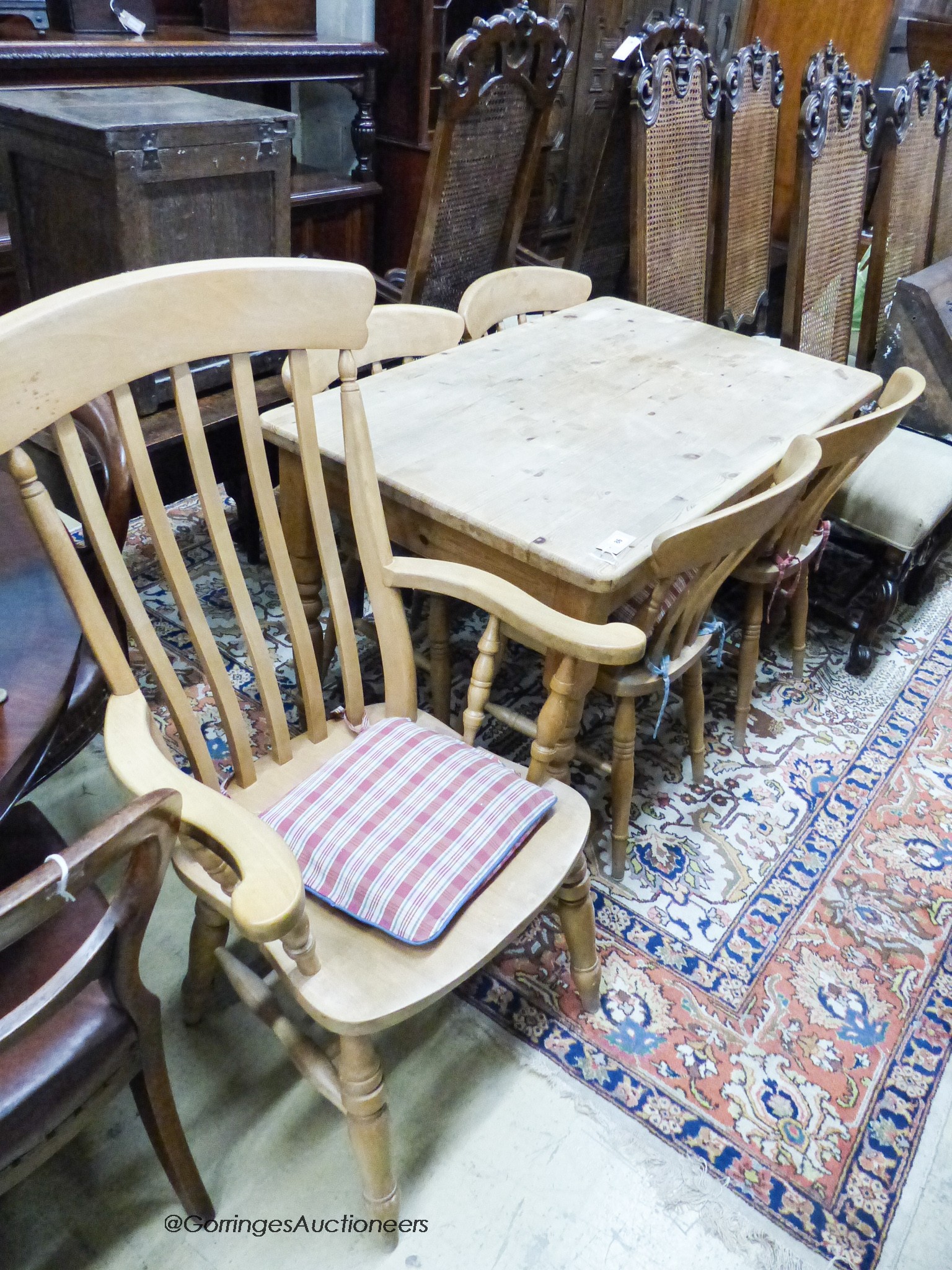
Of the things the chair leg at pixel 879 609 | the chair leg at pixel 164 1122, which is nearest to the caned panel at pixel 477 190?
the chair leg at pixel 879 609

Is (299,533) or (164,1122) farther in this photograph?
(299,533)

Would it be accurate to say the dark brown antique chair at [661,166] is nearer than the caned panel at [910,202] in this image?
Yes

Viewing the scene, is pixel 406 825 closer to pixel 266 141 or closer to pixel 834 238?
pixel 266 141

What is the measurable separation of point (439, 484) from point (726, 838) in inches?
36.6

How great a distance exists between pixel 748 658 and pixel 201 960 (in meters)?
1.21

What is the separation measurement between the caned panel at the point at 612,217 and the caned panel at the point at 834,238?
0.51 meters

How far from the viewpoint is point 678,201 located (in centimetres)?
244

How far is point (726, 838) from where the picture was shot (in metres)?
1.74

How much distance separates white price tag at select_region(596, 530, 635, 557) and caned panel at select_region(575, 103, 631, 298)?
4.70 feet

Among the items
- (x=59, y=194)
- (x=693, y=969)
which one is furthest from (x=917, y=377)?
(x=59, y=194)

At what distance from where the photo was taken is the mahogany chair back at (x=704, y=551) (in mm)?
1122

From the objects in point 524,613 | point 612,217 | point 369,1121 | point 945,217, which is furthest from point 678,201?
point 369,1121

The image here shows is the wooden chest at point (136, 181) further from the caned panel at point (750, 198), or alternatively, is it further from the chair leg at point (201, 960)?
the caned panel at point (750, 198)

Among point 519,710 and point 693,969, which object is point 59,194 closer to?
point 519,710
